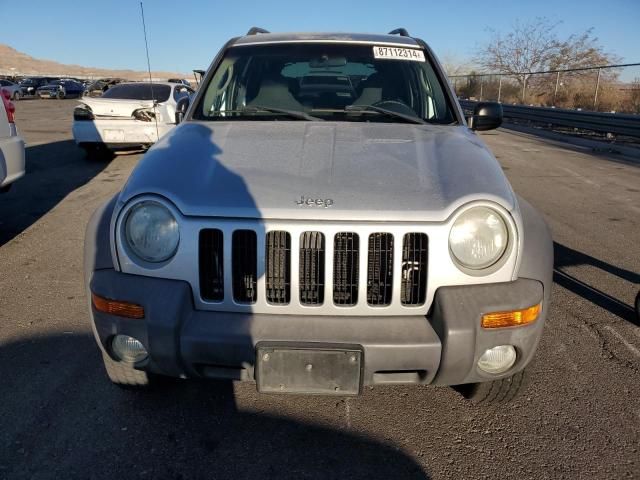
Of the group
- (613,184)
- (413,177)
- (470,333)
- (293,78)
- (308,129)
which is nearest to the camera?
(470,333)

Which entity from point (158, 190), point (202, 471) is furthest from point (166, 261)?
point (202, 471)

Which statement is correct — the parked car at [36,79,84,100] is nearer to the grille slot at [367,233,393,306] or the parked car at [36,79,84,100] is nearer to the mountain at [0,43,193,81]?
the grille slot at [367,233,393,306]

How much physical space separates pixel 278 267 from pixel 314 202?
0.32 meters

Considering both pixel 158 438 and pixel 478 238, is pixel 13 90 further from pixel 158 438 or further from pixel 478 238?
pixel 478 238

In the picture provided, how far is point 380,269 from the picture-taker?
7.04 ft

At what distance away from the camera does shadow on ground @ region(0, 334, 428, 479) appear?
219 centimetres

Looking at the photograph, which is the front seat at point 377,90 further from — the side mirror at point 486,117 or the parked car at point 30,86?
the parked car at point 30,86

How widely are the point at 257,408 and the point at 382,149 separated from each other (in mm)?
1497

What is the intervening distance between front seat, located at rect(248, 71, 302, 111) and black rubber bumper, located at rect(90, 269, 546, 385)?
172 centimetres

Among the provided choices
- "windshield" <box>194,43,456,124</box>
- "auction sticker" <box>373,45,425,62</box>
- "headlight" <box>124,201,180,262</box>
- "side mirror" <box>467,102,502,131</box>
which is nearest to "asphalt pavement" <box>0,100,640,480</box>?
"headlight" <box>124,201,180,262</box>

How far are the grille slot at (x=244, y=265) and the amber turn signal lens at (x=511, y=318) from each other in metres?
0.98

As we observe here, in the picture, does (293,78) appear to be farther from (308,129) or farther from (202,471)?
(202,471)

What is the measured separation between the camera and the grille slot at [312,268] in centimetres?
212

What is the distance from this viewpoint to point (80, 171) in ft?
31.1
